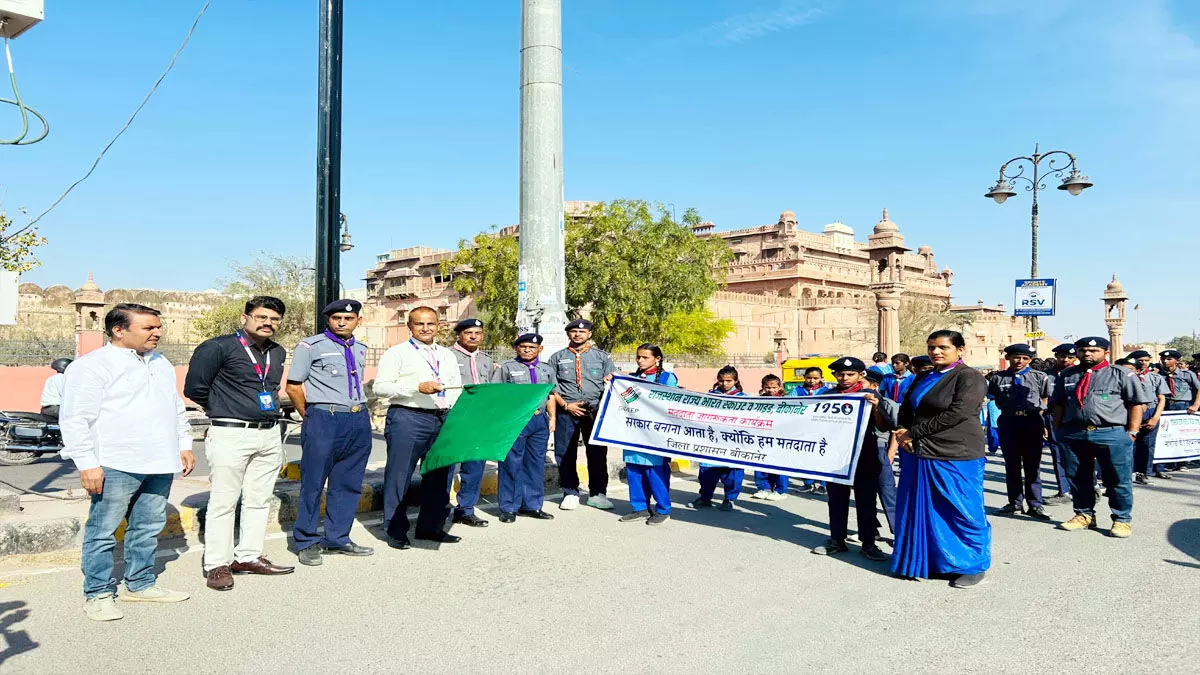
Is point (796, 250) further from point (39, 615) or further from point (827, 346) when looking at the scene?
point (39, 615)

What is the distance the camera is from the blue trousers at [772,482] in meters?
9.71

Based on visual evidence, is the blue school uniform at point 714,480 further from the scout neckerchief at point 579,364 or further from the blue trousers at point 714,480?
the scout neckerchief at point 579,364

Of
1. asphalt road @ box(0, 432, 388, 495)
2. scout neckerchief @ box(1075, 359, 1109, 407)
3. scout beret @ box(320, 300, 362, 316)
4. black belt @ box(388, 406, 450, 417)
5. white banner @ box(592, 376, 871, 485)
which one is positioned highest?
scout beret @ box(320, 300, 362, 316)

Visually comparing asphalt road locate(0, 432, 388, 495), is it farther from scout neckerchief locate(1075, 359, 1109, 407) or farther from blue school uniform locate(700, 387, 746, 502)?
scout neckerchief locate(1075, 359, 1109, 407)

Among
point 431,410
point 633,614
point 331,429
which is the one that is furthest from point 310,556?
point 633,614

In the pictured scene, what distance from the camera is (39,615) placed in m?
4.83

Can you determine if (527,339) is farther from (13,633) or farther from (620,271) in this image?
(620,271)

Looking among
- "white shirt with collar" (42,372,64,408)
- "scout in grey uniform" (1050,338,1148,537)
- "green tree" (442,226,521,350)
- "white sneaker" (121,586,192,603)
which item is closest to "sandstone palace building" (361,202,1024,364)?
"green tree" (442,226,521,350)

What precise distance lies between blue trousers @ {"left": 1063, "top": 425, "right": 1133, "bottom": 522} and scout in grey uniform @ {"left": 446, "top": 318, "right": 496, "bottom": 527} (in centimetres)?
549

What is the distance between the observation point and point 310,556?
239 inches

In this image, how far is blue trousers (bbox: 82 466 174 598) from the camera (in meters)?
4.81

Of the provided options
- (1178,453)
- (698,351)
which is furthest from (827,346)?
(1178,453)

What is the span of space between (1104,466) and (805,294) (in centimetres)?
6304

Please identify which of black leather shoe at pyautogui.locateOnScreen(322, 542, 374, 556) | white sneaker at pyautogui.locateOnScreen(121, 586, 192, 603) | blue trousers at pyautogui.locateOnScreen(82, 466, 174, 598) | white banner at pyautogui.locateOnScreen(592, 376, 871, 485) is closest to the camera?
blue trousers at pyautogui.locateOnScreen(82, 466, 174, 598)
